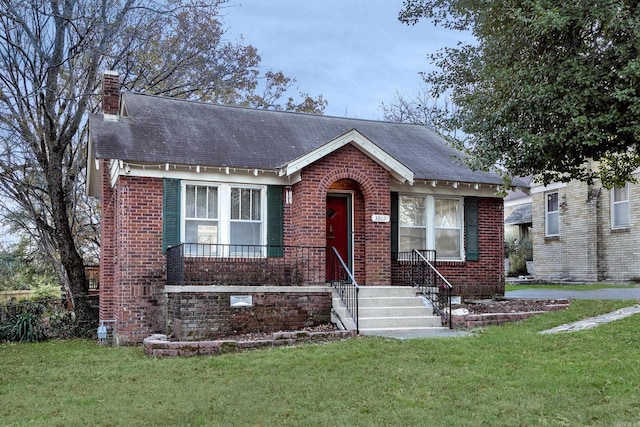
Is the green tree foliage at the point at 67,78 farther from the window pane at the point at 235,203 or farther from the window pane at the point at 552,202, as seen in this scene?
the window pane at the point at 552,202

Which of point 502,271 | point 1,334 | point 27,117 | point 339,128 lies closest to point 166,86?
point 27,117

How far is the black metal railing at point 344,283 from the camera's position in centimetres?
1214

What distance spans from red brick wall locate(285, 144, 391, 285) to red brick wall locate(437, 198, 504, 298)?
2510mm

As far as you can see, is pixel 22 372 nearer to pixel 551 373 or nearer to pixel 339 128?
pixel 551 373

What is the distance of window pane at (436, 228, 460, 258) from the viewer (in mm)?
16078

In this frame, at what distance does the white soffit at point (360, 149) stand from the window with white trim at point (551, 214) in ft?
41.4

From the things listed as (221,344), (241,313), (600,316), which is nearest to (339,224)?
(241,313)

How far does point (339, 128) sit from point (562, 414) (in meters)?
12.5

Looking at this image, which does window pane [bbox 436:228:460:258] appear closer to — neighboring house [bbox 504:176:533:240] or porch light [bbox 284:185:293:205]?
porch light [bbox 284:185:293:205]

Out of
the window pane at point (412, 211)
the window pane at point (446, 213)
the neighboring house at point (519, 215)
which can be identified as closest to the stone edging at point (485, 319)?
the window pane at point (412, 211)

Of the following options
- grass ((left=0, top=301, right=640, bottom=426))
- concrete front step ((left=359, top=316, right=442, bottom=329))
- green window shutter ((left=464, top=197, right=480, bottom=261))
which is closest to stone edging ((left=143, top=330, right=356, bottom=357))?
grass ((left=0, top=301, right=640, bottom=426))

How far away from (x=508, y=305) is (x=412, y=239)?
9.14 feet

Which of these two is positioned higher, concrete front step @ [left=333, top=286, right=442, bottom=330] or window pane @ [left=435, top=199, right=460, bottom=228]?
window pane @ [left=435, top=199, right=460, bottom=228]

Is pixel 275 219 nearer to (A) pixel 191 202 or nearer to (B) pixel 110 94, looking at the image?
(A) pixel 191 202
